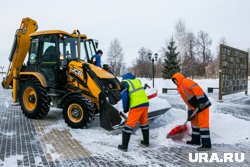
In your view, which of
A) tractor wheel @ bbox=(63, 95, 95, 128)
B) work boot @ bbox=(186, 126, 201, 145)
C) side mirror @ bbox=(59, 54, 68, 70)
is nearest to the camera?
work boot @ bbox=(186, 126, 201, 145)

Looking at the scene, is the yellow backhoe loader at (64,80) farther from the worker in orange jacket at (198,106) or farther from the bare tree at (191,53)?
the bare tree at (191,53)

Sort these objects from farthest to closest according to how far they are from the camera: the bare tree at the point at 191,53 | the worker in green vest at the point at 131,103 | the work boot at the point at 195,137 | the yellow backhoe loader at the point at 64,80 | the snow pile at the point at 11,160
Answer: the bare tree at the point at 191,53 → the yellow backhoe loader at the point at 64,80 → the work boot at the point at 195,137 → the worker in green vest at the point at 131,103 → the snow pile at the point at 11,160

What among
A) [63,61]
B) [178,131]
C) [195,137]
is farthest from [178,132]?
[63,61]

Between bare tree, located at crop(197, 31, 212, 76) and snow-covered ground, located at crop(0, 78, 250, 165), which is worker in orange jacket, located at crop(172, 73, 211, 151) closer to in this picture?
snow-covered ground, located at crop(0, 78, 250, 165)

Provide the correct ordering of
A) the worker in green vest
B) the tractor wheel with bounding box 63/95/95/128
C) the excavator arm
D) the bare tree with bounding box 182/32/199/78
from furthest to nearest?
1. the bare tree with bounding box 182/32/199/78
2. the excavator arm
3. the tractor wheel with bounding box 63/95/95/128
4. the worker in green vest

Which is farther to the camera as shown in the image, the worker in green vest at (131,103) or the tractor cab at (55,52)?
the tractor cab at (55,52)

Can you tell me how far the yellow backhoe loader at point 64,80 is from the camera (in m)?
7.79

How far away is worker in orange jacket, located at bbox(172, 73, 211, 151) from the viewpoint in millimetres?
6074

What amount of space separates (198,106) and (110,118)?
2.20m

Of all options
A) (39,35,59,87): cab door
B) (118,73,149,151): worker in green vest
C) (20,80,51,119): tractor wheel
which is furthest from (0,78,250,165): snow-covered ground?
(39,35,59,87): cab door

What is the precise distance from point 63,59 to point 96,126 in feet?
7.76

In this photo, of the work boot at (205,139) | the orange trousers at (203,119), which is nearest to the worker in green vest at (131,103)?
the orange trousers at (203,119)

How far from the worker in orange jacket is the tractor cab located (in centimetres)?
395

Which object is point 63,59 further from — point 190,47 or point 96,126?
point 190,47
